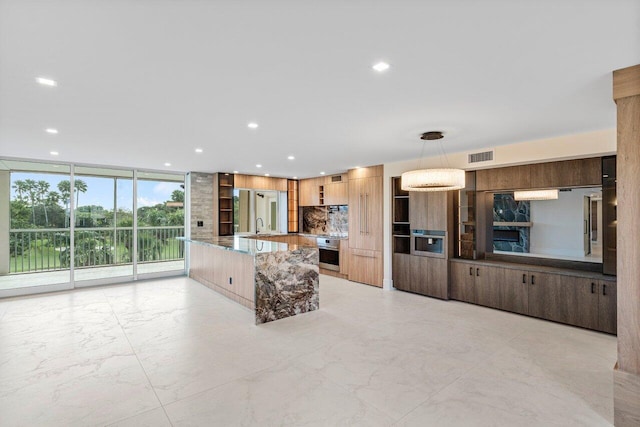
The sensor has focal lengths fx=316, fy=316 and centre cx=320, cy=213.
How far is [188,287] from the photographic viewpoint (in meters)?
6.24

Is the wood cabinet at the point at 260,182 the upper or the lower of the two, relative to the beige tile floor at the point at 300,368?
upper

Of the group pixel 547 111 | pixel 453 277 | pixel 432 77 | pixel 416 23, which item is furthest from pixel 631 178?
pixel 453 277

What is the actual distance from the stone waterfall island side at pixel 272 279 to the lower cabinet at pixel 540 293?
97.9 inches

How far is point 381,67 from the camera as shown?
2168 mm

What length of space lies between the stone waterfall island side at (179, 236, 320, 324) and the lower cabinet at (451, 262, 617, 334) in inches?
97.9

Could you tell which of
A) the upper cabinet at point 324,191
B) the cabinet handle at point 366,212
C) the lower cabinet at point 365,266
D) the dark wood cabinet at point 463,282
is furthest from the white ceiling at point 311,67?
the upper cabinet at point 324,191

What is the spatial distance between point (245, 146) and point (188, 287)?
10.8 feet

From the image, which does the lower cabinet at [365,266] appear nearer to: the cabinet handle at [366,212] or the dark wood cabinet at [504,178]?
the cabinet handle at [366,212]

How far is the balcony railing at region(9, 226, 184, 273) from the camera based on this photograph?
592 centimetres

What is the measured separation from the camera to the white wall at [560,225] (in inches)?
173

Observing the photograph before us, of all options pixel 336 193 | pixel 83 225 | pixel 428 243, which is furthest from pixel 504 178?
pixel 83 225

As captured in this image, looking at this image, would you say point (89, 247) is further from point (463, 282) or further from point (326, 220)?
point (463, 282)

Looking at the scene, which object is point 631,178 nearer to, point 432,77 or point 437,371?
point 432,77

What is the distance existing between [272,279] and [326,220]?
14.0 ft
